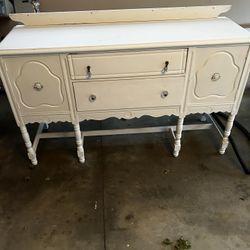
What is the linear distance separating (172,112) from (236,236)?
74cm

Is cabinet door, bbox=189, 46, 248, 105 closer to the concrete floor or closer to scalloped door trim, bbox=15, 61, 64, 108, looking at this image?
the concrete floor

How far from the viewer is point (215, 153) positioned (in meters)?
1.82

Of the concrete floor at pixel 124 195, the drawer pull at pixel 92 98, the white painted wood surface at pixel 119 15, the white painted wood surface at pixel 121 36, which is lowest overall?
the concrete floor at pixel 124 195

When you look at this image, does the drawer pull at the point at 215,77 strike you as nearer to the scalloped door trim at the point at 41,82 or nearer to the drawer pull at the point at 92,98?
the drawer pull at the point at 92,98

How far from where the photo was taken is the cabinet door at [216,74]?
1.31m

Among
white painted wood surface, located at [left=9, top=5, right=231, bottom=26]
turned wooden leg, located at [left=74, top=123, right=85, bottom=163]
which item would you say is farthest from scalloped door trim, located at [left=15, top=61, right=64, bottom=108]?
white painted wood surface, located at [left=9, top=5, right=231, bottom=26]

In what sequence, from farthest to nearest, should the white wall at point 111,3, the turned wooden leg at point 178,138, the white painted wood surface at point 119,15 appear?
the white wall at point 111,3 → the turned wooden leg at point 178,138 → the white painted wood surface at point 119,15

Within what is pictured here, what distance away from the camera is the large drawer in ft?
4.46

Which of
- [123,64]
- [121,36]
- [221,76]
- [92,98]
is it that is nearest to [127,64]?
[123,64]

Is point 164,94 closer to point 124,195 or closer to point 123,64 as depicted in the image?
point 123,64

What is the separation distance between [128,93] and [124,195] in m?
0.62

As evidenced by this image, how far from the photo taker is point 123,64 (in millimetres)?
1293

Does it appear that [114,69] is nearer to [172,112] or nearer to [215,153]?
[172,112]

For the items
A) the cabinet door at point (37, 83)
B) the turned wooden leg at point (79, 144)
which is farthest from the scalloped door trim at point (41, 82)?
the turned wooden leg at point (79, 144)
